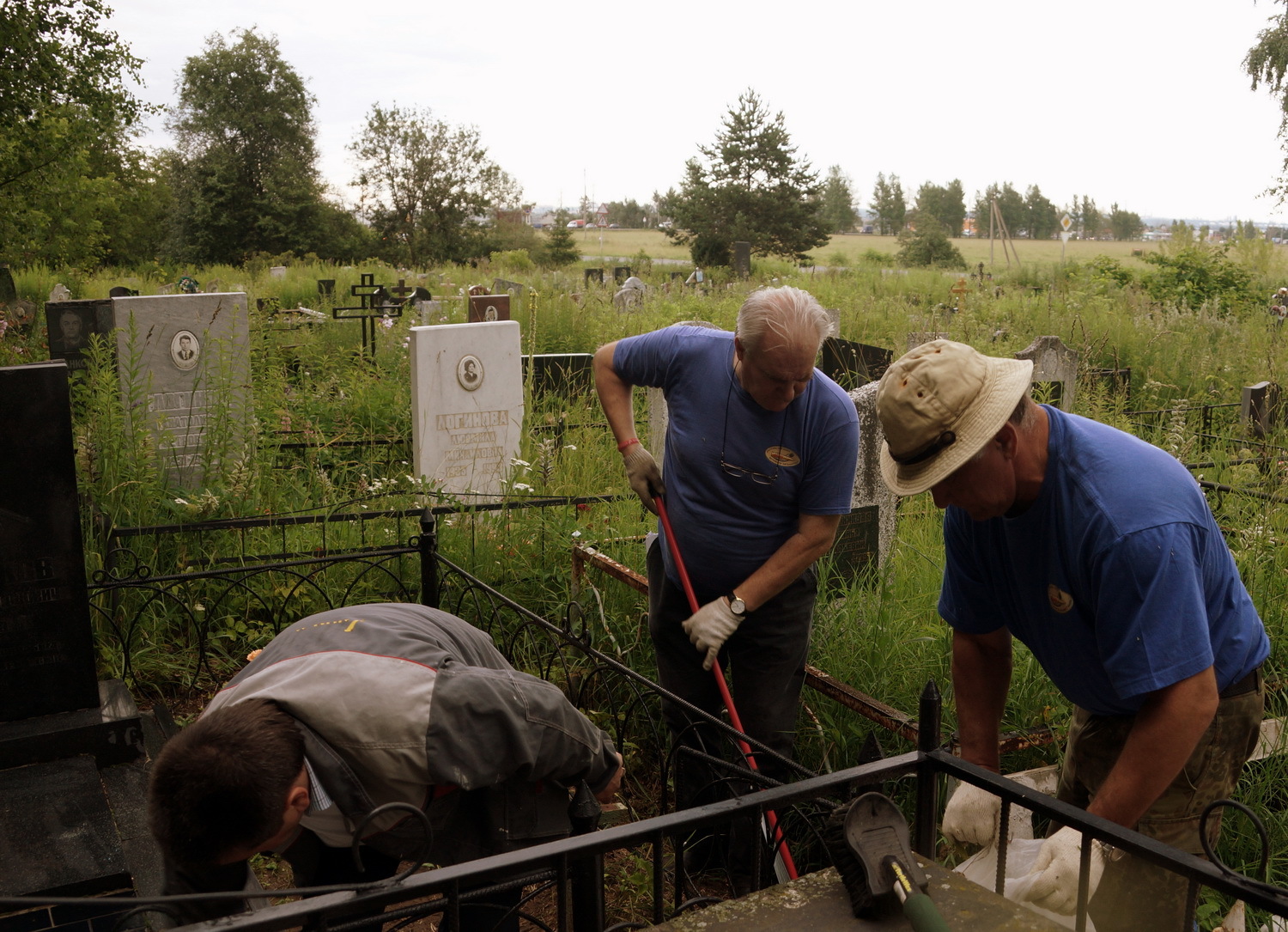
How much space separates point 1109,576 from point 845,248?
53.1 meters

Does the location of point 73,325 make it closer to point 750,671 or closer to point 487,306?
point 487,306

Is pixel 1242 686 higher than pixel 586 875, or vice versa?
pixel 1242 686

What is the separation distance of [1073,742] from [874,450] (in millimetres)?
2626

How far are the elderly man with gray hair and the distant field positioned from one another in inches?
1350

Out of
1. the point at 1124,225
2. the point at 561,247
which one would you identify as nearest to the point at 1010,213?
the point at 1124,225

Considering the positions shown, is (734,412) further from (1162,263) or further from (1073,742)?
(1162,263)

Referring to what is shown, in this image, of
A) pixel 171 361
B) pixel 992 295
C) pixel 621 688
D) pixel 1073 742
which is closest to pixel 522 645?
pixel 621 688

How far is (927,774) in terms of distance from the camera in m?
1.75

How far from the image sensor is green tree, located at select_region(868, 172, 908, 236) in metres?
73.6

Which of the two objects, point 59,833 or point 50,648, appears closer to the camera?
point 59,833

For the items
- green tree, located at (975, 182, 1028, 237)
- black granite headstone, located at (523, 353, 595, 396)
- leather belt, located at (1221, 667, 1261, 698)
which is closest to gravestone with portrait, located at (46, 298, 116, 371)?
black granite headstone, located at (523, 353, 595, 396)

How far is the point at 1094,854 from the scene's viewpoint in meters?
1.99

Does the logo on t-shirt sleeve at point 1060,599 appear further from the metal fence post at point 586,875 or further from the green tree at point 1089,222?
the green tree at point 1089,222

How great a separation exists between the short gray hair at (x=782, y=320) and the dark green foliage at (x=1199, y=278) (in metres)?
14.1
